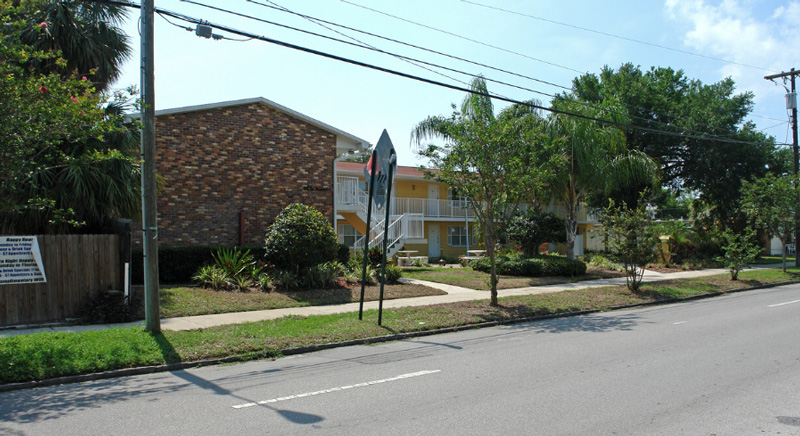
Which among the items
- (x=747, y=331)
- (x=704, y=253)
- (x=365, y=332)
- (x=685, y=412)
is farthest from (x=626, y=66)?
(x=685, y=412)

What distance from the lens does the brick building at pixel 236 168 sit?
16031 mm

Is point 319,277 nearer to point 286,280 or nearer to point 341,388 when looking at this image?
point 286,280

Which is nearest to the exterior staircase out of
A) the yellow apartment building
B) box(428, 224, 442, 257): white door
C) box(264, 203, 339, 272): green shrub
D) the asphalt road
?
the yellow apartment building

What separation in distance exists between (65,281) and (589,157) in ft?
64.0

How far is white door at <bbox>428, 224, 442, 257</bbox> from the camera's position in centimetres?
3203

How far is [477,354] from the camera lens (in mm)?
8430

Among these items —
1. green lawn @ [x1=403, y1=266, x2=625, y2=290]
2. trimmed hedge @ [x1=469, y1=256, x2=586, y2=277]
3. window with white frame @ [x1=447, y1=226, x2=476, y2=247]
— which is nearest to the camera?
green lawn @ [x1=403, y1=266, x2=625, y2=290]

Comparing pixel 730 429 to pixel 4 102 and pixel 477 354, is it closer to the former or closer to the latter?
pixel 477 354

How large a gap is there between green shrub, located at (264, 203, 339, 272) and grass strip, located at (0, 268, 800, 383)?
3.66 metres

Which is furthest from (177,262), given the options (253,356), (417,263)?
(417,263)

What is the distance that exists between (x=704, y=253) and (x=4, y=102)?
32.3 m

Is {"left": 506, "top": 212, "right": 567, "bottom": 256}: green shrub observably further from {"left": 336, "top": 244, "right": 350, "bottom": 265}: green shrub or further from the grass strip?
the grass strip

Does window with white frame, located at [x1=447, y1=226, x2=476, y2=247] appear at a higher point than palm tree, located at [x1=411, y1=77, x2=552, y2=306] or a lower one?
lower

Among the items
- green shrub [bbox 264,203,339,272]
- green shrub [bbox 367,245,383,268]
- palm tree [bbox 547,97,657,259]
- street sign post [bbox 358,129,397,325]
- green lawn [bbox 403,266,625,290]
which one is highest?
palm tree [bbox 547,97,657,259]
